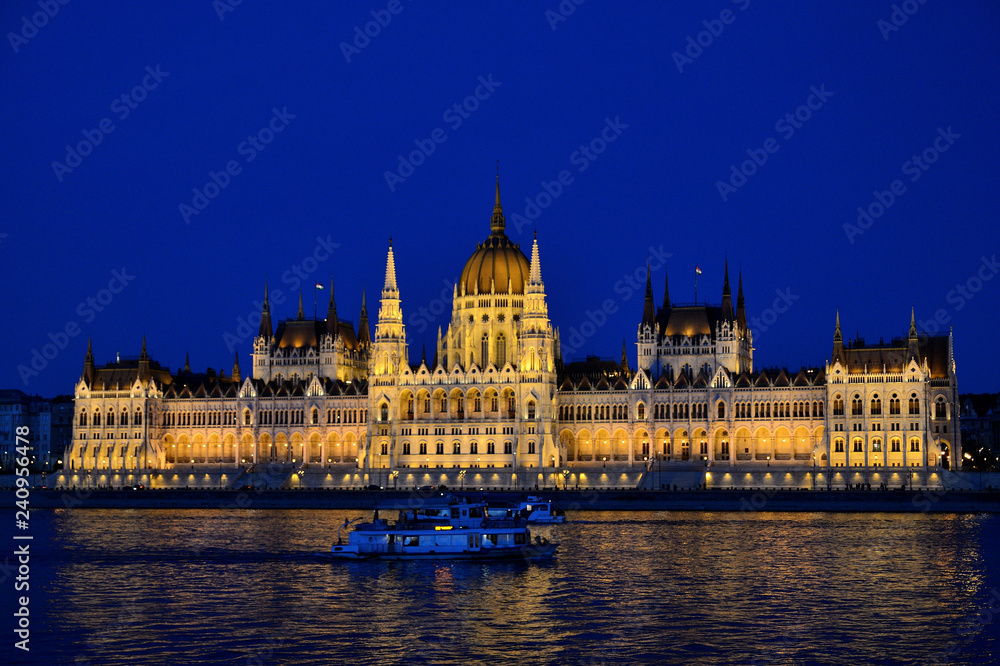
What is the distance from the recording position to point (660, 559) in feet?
229

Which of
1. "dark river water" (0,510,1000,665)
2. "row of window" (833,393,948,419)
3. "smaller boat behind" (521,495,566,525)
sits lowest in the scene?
"dark river water" (0,510,1000,665)

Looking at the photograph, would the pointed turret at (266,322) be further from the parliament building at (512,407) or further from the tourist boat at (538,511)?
A: the tourist boat at (538,511)

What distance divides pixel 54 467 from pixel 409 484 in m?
58.1

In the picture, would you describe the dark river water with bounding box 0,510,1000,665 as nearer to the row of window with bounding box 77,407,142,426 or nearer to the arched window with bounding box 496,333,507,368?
the arched window with bounding box 496,333,507,368

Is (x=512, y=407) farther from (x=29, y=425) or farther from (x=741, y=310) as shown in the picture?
(x=29, y=425)

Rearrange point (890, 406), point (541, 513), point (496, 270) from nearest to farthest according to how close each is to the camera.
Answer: point (541, 513) < point (890, 406) < point (496, 270)

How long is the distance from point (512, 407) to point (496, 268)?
16.5 m

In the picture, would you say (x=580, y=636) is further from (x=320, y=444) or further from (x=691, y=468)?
(x=320, y=444)

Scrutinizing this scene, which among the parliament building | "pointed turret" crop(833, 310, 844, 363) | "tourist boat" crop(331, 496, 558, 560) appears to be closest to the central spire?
the parliament building

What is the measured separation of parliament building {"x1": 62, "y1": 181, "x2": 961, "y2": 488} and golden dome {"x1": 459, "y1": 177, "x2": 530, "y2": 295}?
0.23 meters

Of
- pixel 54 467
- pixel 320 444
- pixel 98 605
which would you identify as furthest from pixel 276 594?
pixel 54 467

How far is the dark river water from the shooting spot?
44.2 meters

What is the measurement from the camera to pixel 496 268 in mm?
144000

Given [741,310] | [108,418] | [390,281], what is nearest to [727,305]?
[741,310]
